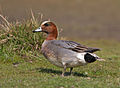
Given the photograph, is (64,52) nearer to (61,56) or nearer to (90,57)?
(61,56)

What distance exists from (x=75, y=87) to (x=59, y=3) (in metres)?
26.2

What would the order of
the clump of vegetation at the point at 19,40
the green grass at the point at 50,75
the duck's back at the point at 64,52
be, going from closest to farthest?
the green grass at the point at 50,75, the duck's back at the point at 64,52, the clump of vegetation at the point at 19,40

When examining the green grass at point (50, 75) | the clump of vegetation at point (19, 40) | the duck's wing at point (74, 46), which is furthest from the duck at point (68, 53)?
the clump of vegetation at point (19, 40)

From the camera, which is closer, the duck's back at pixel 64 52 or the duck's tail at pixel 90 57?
the duck's tail at pixel 90 57

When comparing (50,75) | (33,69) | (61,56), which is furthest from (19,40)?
(61,56)

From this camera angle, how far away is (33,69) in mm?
10297

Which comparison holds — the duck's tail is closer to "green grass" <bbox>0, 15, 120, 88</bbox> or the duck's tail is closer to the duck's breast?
the duck's breast

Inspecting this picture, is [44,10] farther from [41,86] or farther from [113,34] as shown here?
[41,86]

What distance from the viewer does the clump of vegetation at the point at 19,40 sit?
1184cm

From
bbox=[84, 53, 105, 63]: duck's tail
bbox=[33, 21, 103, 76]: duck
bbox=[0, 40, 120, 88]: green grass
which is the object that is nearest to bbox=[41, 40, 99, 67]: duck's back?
bbox=[33, 21, 103, 76]: duck

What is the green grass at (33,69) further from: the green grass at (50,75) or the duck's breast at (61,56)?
the duck's breast at (61,56)

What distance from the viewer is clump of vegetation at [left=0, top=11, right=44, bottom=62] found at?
11.8m

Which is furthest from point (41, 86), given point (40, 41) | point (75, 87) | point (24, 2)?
point (24, 2)

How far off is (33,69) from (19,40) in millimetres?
2137
